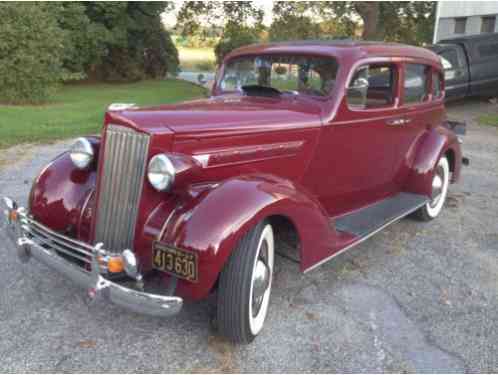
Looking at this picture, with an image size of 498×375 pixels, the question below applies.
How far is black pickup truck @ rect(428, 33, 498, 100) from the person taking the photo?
38.8 feet

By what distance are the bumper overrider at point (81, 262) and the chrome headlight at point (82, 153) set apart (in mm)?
453

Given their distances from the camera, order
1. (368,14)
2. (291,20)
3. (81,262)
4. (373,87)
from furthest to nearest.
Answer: (291,20), (368,14), (373,87), (81,262)

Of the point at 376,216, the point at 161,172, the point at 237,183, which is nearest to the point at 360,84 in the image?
the point at 376,216

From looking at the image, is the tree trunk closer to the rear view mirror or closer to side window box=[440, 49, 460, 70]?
side window box=[440, 49, 460, 70]

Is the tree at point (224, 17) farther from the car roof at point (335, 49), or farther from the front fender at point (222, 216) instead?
the front fender at point (222, 216)

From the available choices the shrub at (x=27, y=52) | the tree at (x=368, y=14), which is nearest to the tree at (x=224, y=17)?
the tree at (x=368, y=14)

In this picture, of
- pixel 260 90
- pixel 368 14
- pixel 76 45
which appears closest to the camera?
pixel 260 90

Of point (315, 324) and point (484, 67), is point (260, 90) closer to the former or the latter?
point (315, 324)

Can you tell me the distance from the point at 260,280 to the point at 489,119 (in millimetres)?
10242

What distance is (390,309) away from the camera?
10.2 feet

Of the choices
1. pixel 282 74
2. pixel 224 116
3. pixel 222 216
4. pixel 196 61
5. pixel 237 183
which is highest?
pixel 196 61

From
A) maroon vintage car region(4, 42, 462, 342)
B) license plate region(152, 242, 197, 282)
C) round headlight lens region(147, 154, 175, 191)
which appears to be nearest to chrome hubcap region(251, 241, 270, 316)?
maroon vintage car region(4, 42, 462, 342)

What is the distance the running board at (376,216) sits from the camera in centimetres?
352

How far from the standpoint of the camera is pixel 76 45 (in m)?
17.8
